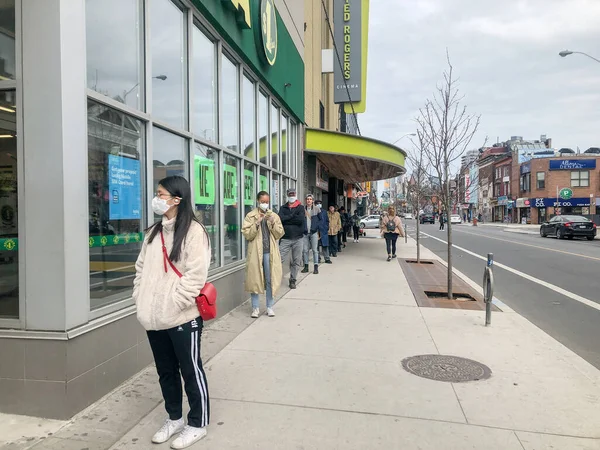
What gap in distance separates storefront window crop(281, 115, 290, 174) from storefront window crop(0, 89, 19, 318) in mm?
8259

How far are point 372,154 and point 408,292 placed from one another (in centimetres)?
587

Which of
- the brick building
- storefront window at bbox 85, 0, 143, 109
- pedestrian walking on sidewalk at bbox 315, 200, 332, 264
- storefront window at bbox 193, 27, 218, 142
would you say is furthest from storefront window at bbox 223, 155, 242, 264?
the brick building

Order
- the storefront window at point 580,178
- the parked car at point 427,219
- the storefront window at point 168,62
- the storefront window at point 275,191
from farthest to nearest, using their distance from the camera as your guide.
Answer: the parked car at point 427,219, the storefront window at point 580,178, the storefront window at point 275,191, the storefront window at point 168,62

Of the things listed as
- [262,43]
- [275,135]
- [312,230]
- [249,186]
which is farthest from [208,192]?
[312,230]

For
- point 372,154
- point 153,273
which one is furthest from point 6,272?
point 372,154

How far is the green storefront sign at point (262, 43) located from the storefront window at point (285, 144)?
346 mm

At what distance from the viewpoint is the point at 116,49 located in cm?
445

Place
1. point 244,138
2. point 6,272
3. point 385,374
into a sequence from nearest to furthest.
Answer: point 6,272
point 385,374
point 244,138

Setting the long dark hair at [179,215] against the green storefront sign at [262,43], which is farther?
the green storefront sign at [262,43]

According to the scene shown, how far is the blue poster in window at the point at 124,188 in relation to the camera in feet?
13.7

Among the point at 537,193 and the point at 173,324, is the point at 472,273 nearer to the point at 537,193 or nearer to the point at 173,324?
the point at 173,324

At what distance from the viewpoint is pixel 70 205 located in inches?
133

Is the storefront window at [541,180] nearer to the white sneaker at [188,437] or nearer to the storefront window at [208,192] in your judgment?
the storefront window at [208,192]

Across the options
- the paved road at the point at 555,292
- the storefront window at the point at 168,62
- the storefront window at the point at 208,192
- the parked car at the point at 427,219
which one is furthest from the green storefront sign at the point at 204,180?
the parked car at the point at 427,219
